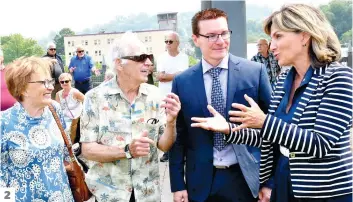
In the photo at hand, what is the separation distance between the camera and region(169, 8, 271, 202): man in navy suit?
114 inches

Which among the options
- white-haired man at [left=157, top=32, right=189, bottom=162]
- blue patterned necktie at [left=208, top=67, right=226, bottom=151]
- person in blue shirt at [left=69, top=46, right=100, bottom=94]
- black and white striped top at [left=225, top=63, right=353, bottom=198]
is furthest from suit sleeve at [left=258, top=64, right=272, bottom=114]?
person in blue shirt at [left=69, top=46, right=100, bottom=94]

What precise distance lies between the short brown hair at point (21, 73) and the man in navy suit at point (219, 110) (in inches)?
36.4

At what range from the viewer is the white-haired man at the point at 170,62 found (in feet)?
24.8

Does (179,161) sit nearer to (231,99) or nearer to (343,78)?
(231,99)

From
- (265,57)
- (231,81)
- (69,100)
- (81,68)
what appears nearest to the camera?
(231,81)

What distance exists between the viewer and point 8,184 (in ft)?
9.23

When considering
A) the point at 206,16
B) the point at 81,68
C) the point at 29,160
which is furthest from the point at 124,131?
the point at 81,68

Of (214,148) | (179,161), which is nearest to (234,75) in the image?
(214,148)

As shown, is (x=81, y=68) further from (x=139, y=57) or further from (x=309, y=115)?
(x=309, y=115)

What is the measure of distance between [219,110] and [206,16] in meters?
0.60

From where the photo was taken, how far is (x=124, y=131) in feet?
9.78

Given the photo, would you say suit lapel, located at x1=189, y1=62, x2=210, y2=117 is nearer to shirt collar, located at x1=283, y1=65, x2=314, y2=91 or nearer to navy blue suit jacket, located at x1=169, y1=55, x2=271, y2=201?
navy blue suit jacket, located at x1=169, y1=55, x2=271, y2=201

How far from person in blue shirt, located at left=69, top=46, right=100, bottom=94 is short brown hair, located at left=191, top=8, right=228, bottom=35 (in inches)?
360

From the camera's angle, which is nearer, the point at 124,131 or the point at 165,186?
the point at 124,131
